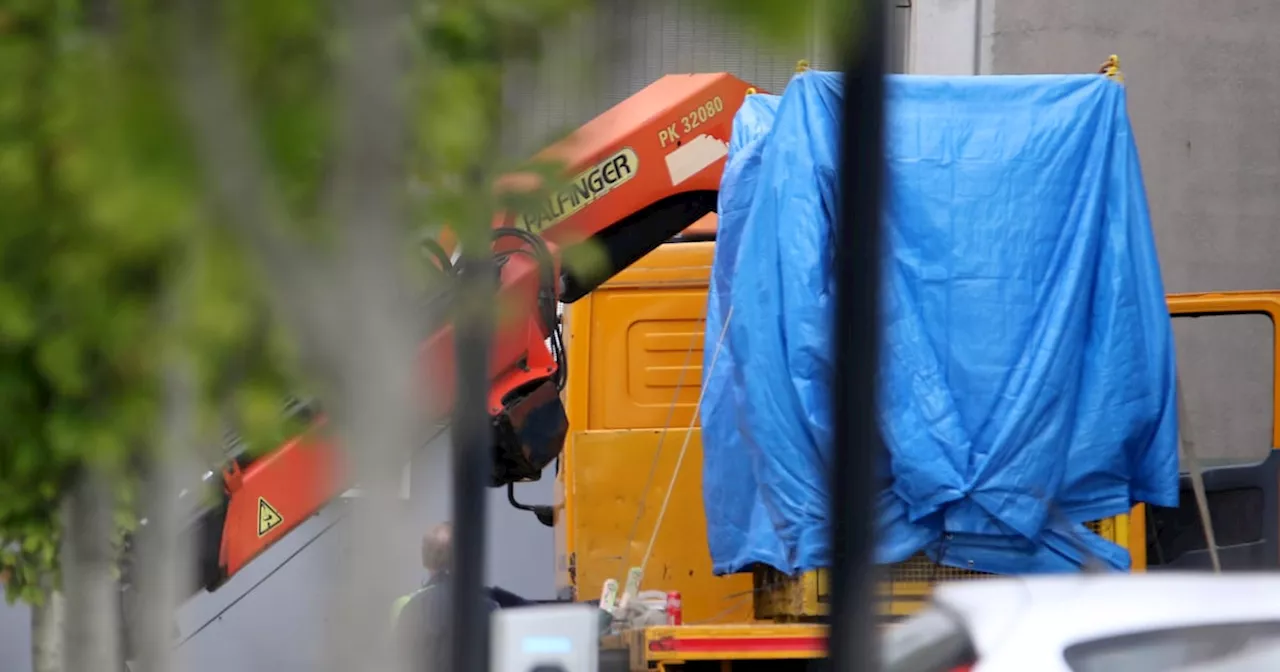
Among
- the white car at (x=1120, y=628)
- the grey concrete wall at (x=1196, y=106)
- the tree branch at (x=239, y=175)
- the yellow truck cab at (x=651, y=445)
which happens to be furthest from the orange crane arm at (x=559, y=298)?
the grey concrete wall at (x=1196, y=106)

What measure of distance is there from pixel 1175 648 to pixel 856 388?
181 cm

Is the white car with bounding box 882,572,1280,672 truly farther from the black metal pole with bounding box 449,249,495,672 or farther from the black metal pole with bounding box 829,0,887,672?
the black metal pole with bounding box 449,249,495,672

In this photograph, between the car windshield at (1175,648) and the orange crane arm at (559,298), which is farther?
the orange crane arm at (559,298)

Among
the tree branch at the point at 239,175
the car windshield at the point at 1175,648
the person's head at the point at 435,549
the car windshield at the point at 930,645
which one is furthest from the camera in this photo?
the car windshield at the point at 930,645

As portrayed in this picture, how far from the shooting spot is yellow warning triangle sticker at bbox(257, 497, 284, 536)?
21.8 ft

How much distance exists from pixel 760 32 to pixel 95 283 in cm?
93

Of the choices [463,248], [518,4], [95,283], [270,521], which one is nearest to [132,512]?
[95,283]

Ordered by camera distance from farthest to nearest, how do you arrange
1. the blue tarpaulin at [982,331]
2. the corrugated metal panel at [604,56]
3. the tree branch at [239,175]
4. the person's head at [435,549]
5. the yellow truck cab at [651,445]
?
the yellow truck cab at [651,445]
the blue tarpaulin at [982,331]
the person's head at [435,549]
the corrugated metal panel at [604,56]
the tree branch at [239,175]

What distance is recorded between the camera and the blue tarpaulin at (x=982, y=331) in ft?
19.3

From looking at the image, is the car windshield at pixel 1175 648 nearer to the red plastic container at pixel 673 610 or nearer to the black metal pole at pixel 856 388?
the black metal pole at pixel 856 388

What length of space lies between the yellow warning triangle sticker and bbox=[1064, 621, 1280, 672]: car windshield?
4.02 metres

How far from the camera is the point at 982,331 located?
19.7 ft

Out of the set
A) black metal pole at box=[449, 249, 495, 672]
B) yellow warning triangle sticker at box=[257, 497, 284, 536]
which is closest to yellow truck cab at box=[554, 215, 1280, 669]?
yellow warning triangle sticker at box=[257, 497, 284, 536]

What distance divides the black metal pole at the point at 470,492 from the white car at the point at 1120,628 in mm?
1849
